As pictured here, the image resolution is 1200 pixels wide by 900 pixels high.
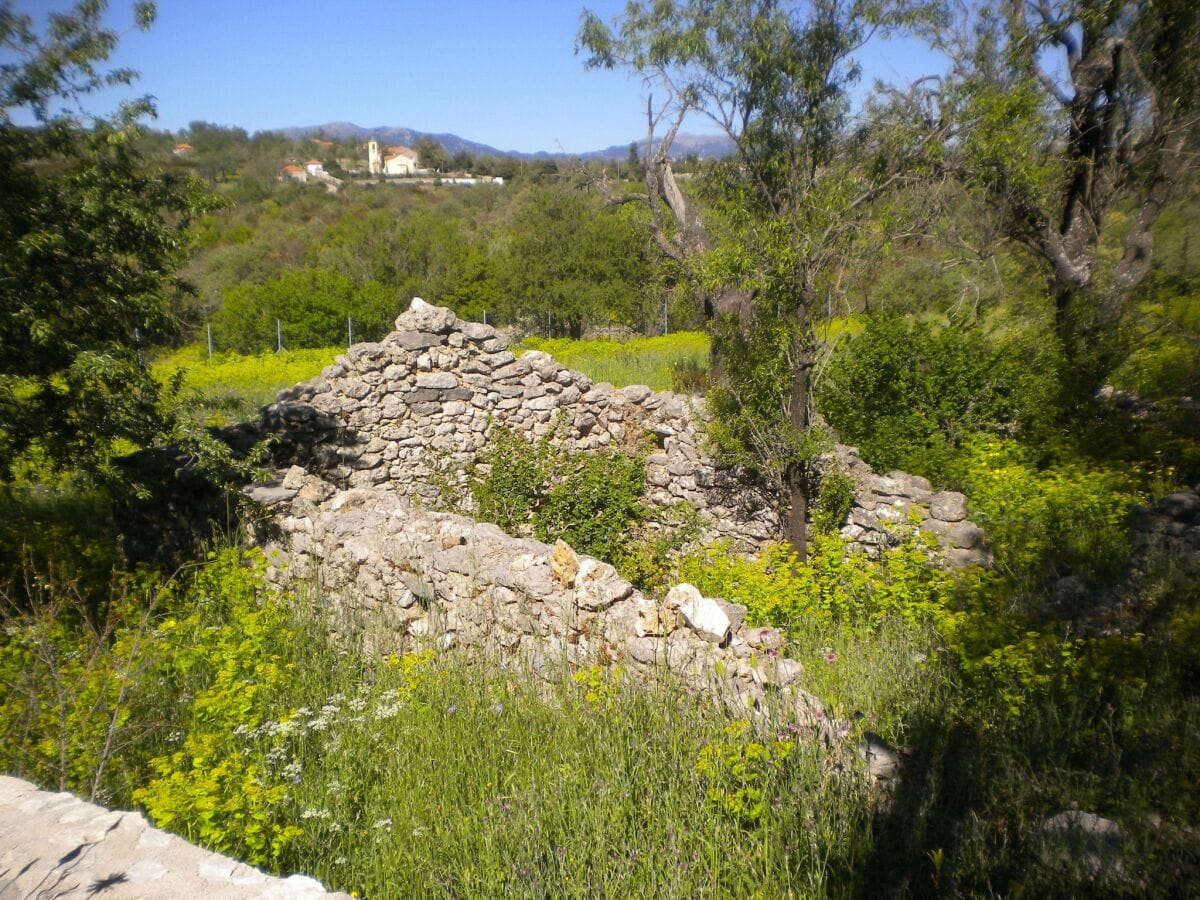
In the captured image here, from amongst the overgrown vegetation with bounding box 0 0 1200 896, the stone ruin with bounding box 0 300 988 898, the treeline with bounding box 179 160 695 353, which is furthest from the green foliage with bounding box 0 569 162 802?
the treeline with bounding box 179 160 695 353

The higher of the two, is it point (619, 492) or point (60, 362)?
point (60, 362)

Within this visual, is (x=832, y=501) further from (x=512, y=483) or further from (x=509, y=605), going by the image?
(x=509, y=605)

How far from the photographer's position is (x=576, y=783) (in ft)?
10.3

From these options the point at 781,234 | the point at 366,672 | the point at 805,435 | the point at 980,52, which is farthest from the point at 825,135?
the point at 366,672

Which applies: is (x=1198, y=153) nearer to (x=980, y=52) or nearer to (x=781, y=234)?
(x=980, y=52)

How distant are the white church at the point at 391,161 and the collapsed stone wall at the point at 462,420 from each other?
70448 mm

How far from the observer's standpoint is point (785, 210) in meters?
7.93

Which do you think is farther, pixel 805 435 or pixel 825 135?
pixel 825 135

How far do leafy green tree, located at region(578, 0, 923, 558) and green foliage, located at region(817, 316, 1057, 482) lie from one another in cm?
181

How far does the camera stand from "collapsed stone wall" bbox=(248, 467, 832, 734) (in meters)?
4.19

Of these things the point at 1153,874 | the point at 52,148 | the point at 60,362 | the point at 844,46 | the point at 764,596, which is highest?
the point at 844,46

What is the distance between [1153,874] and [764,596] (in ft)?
11.0

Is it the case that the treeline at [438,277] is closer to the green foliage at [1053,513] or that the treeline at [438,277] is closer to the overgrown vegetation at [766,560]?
the overgrown vegetation at [766,560]

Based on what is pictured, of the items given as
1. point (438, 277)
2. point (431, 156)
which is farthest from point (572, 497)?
point (431, 156)
